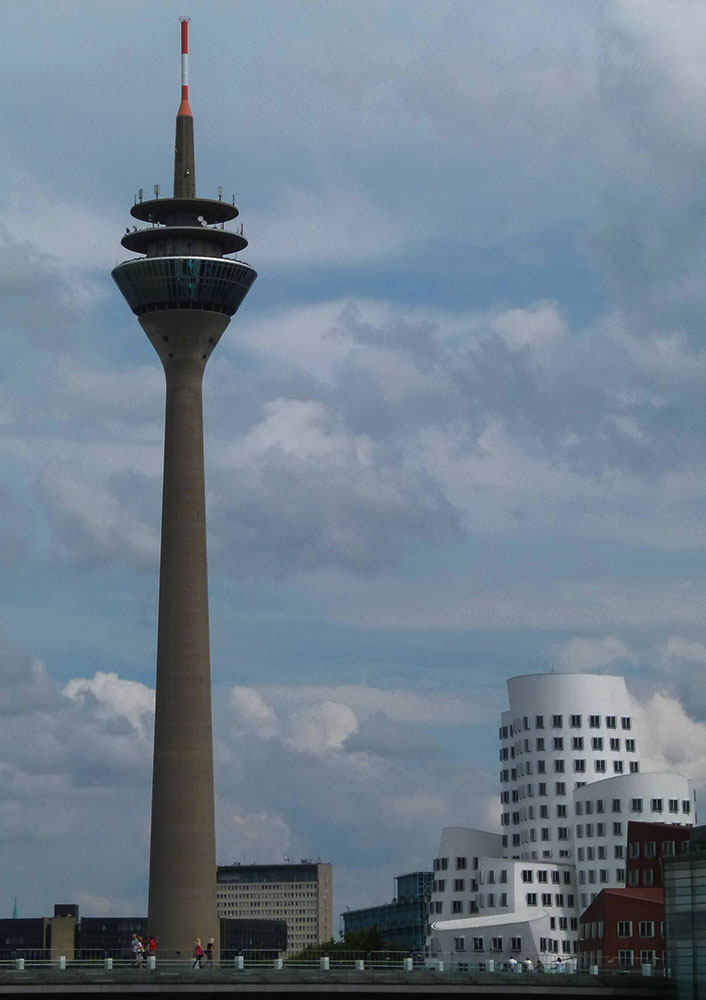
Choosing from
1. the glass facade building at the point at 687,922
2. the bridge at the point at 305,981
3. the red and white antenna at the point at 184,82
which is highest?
the red and white antenna at the point at 184,82

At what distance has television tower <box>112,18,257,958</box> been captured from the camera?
14738 cm

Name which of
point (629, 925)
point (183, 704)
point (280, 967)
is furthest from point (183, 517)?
point (629, 925)

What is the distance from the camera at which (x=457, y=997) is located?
113 m

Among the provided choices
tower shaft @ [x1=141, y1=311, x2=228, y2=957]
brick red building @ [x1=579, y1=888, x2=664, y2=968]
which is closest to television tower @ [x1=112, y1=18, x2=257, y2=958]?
tower shaft @ [x1=141, y1=311, x2=228, y2=957]

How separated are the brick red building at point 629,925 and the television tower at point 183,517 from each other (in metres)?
51.9

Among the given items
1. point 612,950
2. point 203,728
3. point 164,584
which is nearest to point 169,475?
point 164,584

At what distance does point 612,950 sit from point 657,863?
14277 mm

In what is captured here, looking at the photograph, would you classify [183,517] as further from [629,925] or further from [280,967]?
[629,925]

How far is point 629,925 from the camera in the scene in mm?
187500

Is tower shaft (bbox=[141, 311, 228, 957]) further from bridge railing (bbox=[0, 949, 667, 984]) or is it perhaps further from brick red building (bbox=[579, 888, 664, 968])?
brick red building (bbox=[579, 888, 664, 968])

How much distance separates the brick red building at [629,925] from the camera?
18388cm

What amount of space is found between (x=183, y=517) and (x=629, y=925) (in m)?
67.2

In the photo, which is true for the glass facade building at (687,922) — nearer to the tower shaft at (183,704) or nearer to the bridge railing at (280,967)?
the bridge railing at (280,967)

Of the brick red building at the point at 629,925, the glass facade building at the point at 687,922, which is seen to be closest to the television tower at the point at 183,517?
the glass facade building at the point at 687,922
